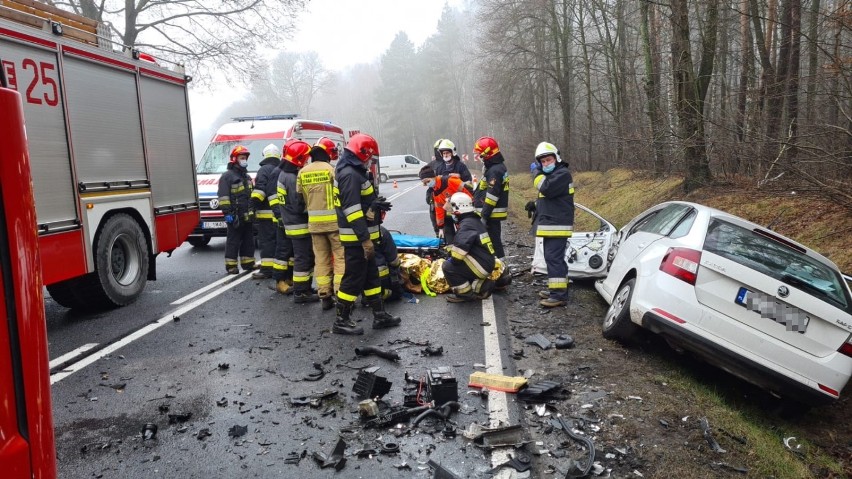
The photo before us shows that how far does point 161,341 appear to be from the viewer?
5531 millimetres

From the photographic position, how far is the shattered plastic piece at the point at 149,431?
11.8ft

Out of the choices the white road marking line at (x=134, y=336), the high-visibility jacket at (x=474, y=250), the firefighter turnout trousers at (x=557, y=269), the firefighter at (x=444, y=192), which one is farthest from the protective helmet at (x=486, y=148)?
the white road marking line at (x=134, y=336)

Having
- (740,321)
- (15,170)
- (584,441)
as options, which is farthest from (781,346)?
(15,170)

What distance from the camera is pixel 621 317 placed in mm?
5051

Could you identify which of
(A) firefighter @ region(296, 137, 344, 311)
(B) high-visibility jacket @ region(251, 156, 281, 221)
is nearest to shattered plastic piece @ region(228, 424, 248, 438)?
(A) firefighter @ region(296, 137, 344, 311)

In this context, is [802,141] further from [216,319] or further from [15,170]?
[15,170]

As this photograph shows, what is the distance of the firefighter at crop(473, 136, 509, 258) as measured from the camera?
7.79 m

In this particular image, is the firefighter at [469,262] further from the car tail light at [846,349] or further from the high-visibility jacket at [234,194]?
the car tail light at [846,349]

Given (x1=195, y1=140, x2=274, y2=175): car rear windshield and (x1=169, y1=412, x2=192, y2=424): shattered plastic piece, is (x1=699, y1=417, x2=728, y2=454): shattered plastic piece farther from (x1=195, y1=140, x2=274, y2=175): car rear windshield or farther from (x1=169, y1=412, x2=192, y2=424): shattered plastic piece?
(x1=195, y1=140, x2=274, y2=175): car rear windshield

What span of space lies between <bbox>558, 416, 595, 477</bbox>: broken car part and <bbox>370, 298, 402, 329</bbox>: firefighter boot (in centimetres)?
251

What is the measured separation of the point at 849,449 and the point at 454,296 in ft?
13.2

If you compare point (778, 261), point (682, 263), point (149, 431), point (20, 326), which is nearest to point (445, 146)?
point (682, 263)

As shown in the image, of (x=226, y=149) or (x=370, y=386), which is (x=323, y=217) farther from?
(x=226, y=149)

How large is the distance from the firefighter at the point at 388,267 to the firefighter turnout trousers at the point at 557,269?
1.82 meters
